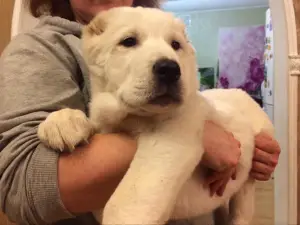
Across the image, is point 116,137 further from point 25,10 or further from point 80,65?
point 25,10

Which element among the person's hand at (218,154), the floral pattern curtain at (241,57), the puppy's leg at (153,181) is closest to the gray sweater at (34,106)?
the puppy's leg at (153,181)

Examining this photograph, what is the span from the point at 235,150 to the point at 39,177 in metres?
0.40

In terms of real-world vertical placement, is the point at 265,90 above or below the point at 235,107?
below

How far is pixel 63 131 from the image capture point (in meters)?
0.71

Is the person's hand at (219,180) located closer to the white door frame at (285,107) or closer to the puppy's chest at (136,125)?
the puppy's chest at (136,125)

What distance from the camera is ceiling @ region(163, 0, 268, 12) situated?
3.35 m

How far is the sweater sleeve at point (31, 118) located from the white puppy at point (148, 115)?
0.05 meters

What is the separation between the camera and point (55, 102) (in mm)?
839

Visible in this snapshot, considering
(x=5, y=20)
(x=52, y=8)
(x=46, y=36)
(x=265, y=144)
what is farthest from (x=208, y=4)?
(x=46, y=36)

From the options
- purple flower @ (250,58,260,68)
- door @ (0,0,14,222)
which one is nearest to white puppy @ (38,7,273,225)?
door @ (0,0,14,222)

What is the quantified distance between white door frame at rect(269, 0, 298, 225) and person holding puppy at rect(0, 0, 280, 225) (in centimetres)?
84

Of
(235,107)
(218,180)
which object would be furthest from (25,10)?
(218,180)

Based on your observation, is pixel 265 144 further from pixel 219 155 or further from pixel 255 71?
pixel 255 71

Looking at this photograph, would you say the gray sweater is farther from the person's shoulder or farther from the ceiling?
the ceiling
